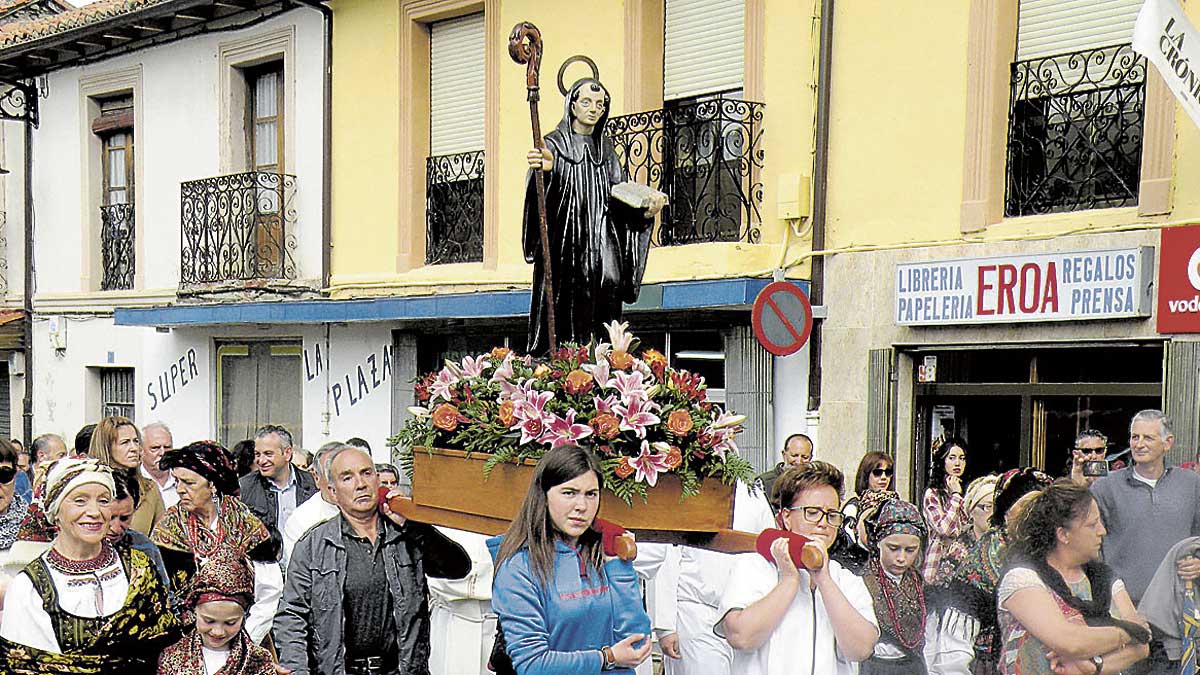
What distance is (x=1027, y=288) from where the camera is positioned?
916 centimetres

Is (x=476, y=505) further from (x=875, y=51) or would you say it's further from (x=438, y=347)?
(x=438, y=347)

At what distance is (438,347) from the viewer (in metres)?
13.9

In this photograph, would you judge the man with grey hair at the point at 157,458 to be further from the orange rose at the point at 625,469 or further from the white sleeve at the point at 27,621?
the orange rose at the point at 625,469

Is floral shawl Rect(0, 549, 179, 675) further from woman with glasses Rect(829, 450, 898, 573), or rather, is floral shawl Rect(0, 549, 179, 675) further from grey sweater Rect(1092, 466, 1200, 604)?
grey sweater Rect(1092, 466, 1200, 604)

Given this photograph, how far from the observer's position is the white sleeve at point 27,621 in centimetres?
441

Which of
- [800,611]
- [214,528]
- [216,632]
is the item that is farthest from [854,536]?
[214,528]

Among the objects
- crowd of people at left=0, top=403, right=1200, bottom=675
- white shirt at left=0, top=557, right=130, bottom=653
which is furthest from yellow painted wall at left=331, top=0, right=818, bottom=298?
white shirt at left=0, top=557, right=130, bottom=653

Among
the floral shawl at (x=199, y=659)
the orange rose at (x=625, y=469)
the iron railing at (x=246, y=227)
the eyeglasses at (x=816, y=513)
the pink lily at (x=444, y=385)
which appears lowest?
the floral shawl at (x=199, y=659)

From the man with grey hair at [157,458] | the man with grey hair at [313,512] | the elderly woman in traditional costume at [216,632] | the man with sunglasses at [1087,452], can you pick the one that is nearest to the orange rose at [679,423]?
the elderly woman in traditional costume at [216,632]

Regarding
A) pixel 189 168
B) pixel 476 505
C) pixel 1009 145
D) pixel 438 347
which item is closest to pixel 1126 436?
pixel 1009 145

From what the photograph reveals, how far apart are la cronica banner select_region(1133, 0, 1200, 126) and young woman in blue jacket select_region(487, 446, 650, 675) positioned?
5.00 meters

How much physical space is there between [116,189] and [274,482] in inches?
408

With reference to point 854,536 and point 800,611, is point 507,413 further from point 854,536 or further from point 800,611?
point 854,536

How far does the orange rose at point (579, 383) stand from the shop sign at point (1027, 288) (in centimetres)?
528
